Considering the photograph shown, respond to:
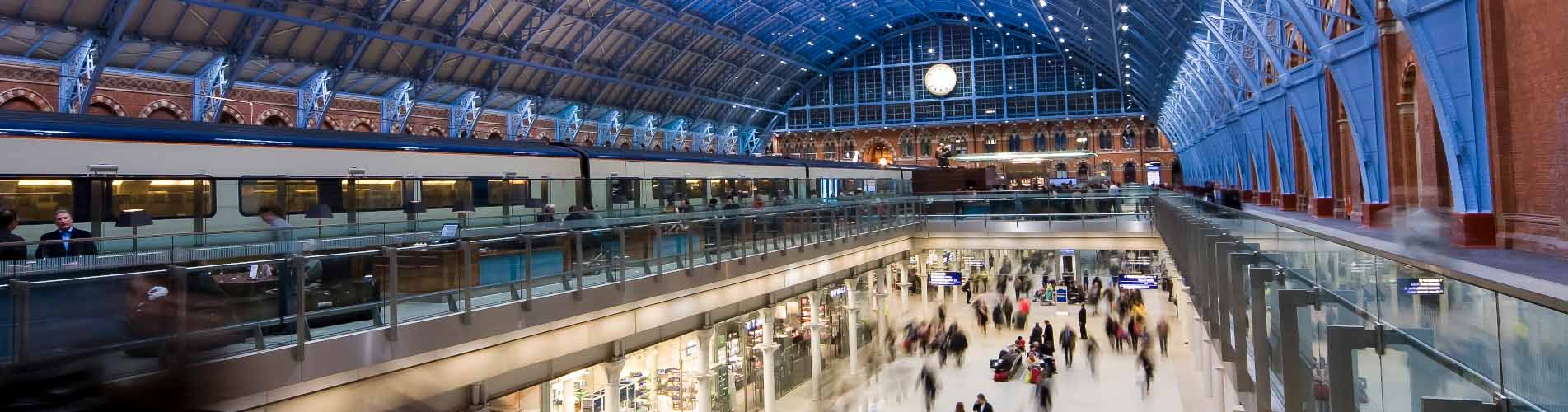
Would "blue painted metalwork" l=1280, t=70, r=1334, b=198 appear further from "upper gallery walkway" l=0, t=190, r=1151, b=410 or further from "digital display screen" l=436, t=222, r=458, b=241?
"digital display screen" l=436, t=222, r=458, b=241

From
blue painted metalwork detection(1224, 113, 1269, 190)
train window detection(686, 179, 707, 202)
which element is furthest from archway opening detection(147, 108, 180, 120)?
blue painted metalwork detection(1224, 113, 1269, 190)

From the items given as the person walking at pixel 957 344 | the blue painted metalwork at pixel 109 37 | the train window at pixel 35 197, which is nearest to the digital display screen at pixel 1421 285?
the train window at pixel 35 197

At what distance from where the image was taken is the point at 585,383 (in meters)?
13.4

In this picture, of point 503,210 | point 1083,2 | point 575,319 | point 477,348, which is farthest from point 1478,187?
point 1083,2

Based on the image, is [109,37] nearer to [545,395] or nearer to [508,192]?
[508,192]

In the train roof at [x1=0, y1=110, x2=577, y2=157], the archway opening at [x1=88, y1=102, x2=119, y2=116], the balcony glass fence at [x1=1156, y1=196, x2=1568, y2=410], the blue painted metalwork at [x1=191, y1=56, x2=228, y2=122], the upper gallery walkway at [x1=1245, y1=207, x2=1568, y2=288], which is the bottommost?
the upper gallery walkway at [x1=1245, y1=207, x2=1568, y2=288]

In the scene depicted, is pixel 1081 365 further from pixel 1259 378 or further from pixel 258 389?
pixel 258 389

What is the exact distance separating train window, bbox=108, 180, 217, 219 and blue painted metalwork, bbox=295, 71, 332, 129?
2850 centimetres

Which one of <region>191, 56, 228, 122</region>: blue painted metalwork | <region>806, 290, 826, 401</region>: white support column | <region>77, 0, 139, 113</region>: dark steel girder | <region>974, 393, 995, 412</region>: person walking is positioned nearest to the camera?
<region>974, 393, 995, 412</region>: person walking

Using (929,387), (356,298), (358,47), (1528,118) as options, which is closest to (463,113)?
(358,47)

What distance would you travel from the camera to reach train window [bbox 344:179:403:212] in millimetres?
15570

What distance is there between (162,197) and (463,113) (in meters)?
37.2

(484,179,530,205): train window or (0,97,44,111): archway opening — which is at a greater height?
(0,97,44,111): archway opening

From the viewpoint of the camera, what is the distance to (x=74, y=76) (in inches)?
1161
